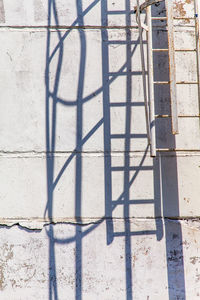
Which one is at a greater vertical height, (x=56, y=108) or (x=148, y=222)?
(x=56, y=108)

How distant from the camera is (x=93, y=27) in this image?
12.3 feet

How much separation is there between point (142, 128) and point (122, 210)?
0.88 meters

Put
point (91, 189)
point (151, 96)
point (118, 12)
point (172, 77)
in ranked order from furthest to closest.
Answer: point (118, 12), point (91, 189), point (151, 96), point (172, 77)

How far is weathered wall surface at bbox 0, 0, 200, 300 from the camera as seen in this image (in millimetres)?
3572

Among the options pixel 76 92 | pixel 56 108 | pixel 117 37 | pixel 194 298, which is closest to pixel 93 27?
pixel 117 37

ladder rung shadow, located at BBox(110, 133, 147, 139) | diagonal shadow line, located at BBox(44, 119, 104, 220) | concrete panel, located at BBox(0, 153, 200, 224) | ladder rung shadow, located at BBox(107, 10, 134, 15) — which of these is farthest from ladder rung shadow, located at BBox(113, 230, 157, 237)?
ladder rung shadow, located at BBox(107, 10, 134, 15)

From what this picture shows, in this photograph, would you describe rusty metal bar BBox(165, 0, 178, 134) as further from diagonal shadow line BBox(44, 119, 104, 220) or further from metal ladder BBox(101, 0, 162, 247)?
diagonal shadow line BBox(44, 119, 104, 220)

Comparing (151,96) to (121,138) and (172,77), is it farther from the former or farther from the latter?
(121,138)

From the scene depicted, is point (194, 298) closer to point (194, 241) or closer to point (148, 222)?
point (194, 241)

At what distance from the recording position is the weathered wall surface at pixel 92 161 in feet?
11.7

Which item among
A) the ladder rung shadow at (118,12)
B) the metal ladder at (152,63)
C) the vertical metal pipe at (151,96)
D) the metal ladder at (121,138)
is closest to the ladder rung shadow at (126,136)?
the metal ladder at (121,138)

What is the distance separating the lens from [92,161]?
3.65 meters

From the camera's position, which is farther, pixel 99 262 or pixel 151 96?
pixel 99 262

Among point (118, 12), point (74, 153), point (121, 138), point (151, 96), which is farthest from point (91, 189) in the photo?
point (118, 12)
